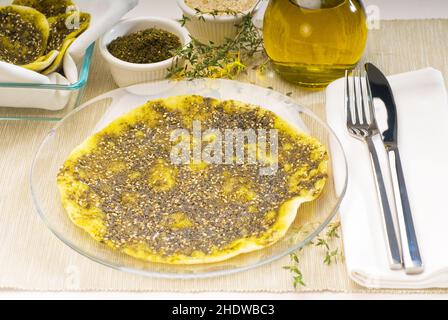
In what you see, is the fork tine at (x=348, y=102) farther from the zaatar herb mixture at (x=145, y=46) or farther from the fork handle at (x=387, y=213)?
the zaatar herb mixture at (x=145, y=46)

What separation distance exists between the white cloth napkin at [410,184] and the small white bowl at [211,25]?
301 mm

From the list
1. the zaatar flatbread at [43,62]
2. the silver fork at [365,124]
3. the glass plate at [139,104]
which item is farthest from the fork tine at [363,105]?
the zaatar flatbread at [43,62]

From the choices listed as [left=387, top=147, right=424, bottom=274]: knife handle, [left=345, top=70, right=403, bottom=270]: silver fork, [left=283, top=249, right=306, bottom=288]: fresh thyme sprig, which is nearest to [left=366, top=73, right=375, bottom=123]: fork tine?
[left=345, top=70, right=403, bottom=270]: silver fork

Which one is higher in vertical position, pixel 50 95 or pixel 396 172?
pixel 50 95

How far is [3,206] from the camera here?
1.57m

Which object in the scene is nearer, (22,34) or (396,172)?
(396,172)

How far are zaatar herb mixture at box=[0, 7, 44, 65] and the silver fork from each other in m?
0.72

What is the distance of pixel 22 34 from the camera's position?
71.5 inches

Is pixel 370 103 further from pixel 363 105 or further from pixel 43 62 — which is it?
pixel 43 62

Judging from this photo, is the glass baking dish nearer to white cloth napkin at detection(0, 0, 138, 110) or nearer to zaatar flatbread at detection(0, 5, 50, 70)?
white cloth napkin at detection(0, 0, 138, 110)

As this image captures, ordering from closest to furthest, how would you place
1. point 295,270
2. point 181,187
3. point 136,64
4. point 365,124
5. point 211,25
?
point 295,270 → point 181,187 → point 365,124 → point 136,64 → point 211,25

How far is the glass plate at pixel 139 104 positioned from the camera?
1357 millimetres

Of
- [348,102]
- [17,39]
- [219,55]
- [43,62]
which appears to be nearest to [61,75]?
[43,62]

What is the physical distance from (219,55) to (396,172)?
0.54 m
